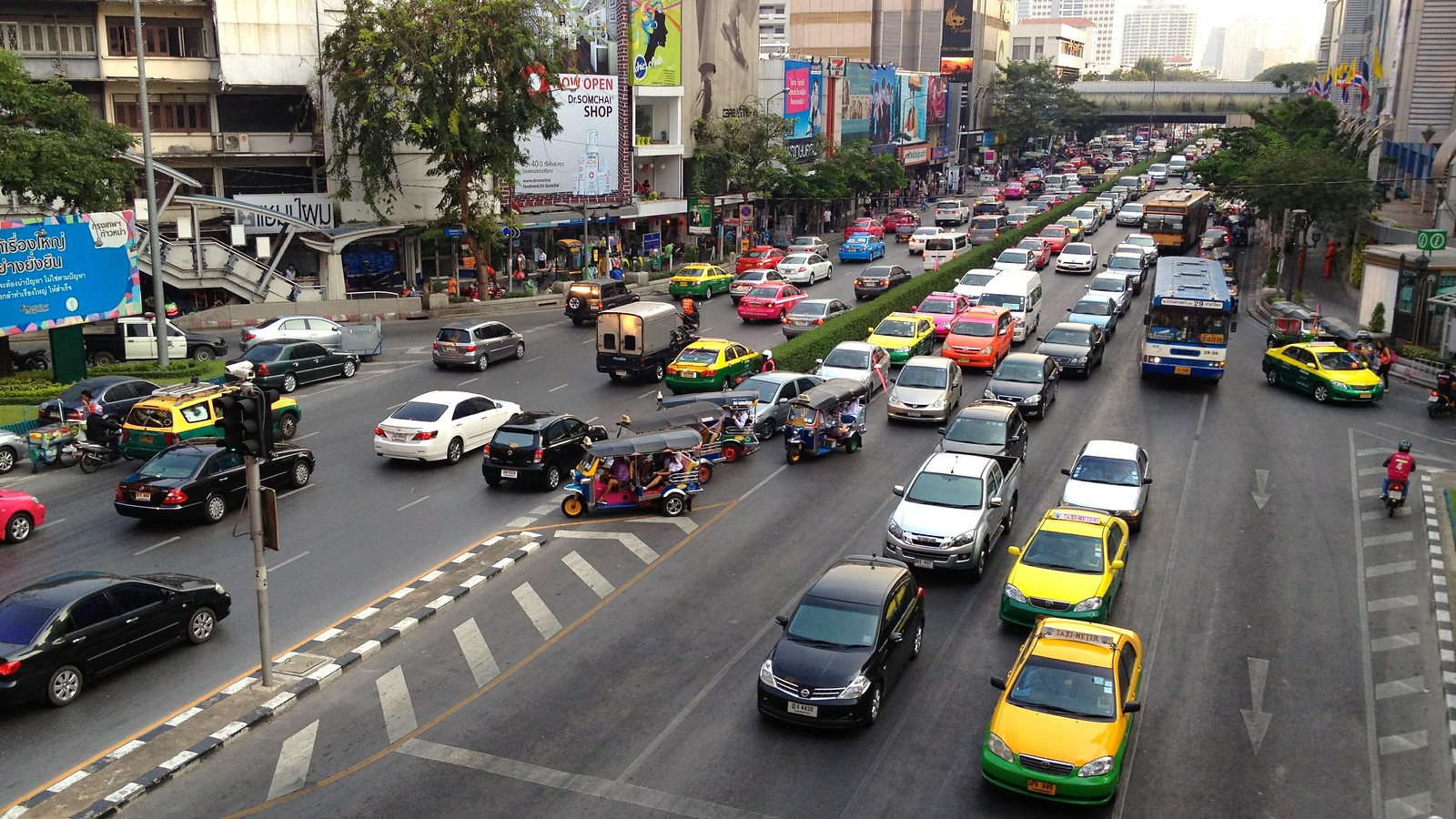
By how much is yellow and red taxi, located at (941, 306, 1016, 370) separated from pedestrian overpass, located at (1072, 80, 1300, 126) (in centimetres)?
12128

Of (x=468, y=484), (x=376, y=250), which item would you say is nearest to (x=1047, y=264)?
(x=376, y=250)

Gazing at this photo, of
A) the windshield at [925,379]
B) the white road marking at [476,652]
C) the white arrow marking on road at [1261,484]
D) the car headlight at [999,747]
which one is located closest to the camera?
the car headlight at [999,747]

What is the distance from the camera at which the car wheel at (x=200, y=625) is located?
17.9m

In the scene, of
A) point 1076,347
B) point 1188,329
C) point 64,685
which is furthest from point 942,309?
point 64,685

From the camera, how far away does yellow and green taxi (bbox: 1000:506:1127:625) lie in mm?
17734

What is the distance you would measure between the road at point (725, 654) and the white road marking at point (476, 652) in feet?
0.19

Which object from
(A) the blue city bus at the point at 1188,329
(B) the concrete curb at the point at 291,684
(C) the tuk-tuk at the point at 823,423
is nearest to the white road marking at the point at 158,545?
(B) the concrete curb at the point at 291,684

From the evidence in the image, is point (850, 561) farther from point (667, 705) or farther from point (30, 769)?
point (30, 769)

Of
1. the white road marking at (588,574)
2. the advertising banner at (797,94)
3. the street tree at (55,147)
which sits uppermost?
the advertising banner at (797,94)

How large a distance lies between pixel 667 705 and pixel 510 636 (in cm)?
355

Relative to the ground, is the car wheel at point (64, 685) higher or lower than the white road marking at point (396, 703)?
higher

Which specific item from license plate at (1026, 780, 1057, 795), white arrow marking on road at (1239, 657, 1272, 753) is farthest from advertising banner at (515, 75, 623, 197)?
license plate at (1026, 780, 1057, 795)

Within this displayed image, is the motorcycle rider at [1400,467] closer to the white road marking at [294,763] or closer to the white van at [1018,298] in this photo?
the white van at [1018,298]

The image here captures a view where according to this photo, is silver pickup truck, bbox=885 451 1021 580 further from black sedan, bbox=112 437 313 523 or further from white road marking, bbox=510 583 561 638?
black sedan, bbox=112 437 313 523
